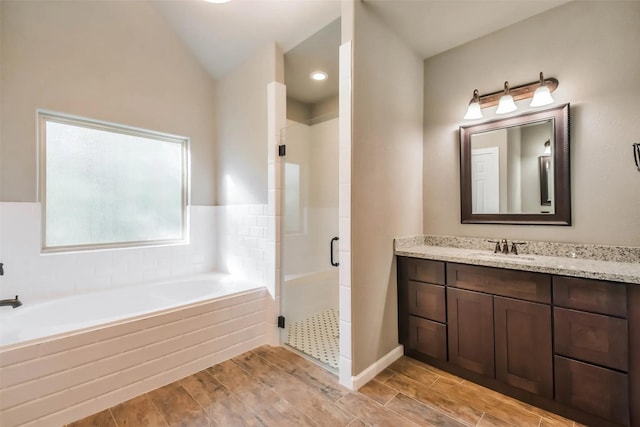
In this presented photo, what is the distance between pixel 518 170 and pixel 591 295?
101cm

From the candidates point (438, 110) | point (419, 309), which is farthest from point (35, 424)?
point (438, 110)

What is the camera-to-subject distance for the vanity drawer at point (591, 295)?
1.44 m

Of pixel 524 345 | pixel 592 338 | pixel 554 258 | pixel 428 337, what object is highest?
pixel 554 258

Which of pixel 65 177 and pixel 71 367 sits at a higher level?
pixel 65 177

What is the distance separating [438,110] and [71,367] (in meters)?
3.22

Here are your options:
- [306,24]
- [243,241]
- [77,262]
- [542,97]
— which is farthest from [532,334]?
[77,262]

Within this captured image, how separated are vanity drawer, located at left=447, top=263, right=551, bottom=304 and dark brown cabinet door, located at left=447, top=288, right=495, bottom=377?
6 centimetres

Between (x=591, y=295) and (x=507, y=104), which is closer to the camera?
(x=591, y=295)

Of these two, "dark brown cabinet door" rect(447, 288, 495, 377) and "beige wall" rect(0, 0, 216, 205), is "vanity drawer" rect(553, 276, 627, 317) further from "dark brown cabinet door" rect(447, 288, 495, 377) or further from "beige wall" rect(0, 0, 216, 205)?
"beige wall" rect(0, 0, 216, 205)

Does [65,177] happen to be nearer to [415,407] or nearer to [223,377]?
[223,377]

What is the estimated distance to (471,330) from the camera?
76.3 inches

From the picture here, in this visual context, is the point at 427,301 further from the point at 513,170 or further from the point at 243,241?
the point at 243,241

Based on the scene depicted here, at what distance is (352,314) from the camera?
6.21ft

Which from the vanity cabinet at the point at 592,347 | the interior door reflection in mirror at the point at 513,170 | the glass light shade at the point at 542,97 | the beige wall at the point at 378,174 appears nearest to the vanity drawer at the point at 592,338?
the vanity cabinet at the point at 592,347
